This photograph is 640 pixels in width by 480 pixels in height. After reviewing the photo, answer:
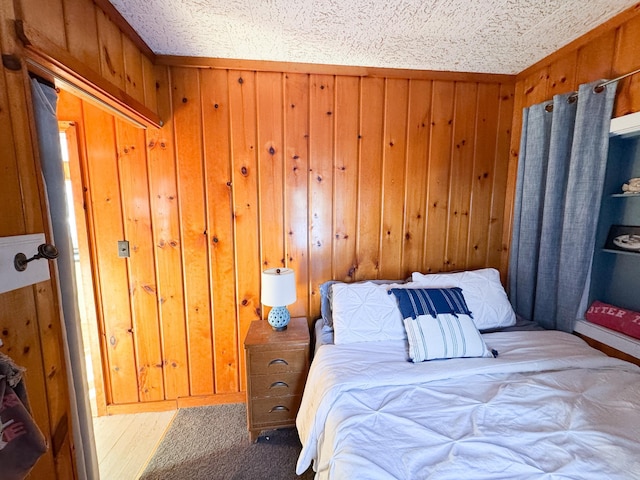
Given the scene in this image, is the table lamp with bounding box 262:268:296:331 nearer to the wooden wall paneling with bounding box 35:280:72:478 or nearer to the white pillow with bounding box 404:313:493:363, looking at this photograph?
the white pillow with bounding box 404:313:493:363

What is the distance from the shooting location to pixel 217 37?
4.80 ft

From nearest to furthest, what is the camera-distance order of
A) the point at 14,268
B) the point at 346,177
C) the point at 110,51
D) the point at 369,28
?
1. the point at 14,268
2. the point at 110,51
3. the point at 369,28
4. the point at 346,177

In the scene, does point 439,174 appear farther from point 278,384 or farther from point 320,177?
point 278,384

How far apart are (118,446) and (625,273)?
307 centimetres

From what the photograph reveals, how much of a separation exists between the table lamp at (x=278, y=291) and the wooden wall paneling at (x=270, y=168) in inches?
8.7

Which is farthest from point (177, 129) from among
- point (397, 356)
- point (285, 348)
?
point (397, 356)

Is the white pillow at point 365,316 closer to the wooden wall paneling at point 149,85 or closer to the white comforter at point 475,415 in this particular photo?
the white comforter at point 475,415

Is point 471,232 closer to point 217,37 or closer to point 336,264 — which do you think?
point 336,264

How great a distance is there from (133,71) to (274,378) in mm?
1898

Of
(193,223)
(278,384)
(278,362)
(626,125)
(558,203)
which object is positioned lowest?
(278,384)

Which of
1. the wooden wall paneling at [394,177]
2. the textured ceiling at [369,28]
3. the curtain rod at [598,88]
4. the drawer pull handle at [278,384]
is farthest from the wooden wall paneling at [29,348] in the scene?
the curtain rod at [598,88]

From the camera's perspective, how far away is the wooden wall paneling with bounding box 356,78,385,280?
183 centimetres

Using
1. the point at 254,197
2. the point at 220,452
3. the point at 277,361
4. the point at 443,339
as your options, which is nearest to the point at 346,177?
the point at 254,197

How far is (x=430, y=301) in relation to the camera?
1.51m
